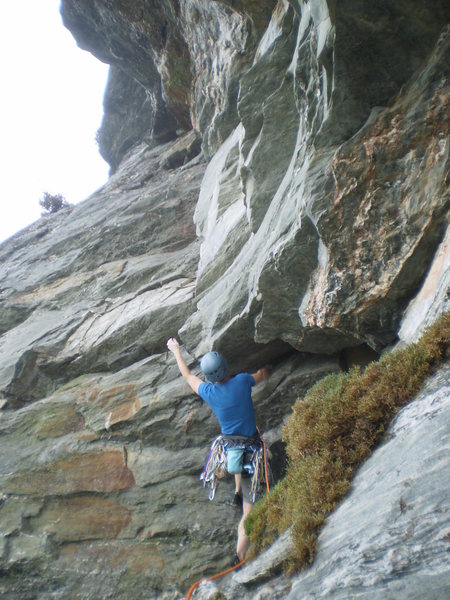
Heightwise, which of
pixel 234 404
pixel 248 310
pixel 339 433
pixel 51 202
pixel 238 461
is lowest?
pixel 238 461

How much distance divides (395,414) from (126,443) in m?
5.16

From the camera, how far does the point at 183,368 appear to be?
26.9ft

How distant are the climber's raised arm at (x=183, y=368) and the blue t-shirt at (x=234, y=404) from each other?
50 cm

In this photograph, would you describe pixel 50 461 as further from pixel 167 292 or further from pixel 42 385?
pixel 167 292

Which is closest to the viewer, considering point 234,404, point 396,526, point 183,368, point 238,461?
point 396,526

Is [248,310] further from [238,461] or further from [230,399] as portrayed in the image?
[238,461]

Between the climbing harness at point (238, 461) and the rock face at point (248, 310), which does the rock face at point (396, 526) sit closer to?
the rock face at point (248, 310)

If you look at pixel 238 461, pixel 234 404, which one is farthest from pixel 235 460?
pixel 234 404

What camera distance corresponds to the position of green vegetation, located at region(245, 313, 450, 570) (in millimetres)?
4598

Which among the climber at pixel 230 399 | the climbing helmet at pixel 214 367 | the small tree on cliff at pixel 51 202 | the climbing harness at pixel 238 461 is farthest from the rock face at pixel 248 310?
the small tree on cliff at pixel 51 202

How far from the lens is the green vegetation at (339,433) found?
460 cm

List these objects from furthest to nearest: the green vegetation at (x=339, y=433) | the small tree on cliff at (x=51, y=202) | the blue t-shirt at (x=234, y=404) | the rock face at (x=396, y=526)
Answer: the small tree on cliff at (x=51, y=202), the blue t-shirt at (x=234, y=404), the green vegetation at (x=339, y=433), the rock face at (x=396, y=526)

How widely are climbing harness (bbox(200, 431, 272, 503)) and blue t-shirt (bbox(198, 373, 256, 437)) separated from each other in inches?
5.6

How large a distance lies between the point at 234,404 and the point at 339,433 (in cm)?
229
